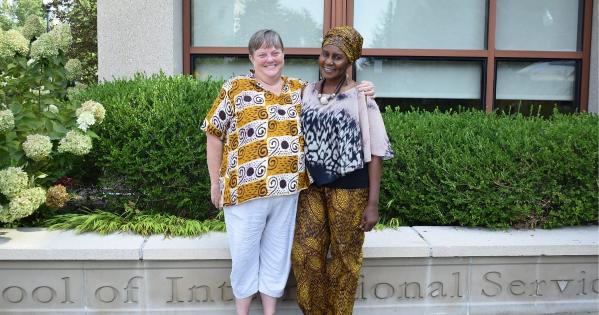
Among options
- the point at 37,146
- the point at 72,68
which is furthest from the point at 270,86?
the point at 72,68

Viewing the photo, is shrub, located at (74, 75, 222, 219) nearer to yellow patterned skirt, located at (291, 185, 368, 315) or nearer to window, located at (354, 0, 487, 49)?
yellow patterned skirt, located at (291, 185, 368, 315)

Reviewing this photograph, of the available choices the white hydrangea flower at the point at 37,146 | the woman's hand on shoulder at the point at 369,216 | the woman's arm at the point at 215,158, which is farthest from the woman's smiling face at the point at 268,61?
the white hydrangea flower at the point at 37,146

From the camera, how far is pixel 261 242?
129 inches

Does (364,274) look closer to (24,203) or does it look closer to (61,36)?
(24,203)

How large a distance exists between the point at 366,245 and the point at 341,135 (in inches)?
39.7

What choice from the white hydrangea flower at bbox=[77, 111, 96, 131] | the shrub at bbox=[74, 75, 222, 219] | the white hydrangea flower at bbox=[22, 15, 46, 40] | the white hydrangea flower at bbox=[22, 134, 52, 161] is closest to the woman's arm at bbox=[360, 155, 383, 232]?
Result: the shrub at bbox=[74, 75, 222, 219]

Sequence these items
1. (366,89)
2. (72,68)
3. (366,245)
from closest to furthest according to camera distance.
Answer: (366,89)
(366,245)
(72,68)

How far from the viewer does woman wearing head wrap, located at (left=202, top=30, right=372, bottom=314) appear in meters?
3.03

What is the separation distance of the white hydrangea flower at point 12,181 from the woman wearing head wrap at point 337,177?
6.47 ft

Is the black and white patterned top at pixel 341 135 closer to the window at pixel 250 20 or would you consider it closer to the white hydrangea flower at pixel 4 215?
the white hydrangea flower at pixel 4 215

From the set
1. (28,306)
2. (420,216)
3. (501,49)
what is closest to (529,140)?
(420,216)

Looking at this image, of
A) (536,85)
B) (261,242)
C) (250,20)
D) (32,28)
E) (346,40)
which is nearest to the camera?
(346,40)

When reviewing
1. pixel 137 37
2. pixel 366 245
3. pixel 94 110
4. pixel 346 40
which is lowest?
pixel 366 245

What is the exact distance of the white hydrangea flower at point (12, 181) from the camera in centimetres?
374
